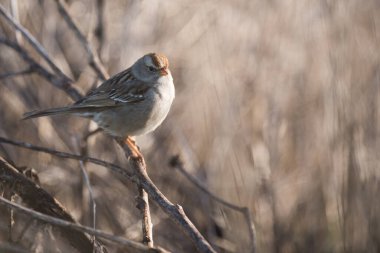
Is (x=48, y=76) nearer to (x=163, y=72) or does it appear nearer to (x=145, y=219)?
(x=163, y=72)

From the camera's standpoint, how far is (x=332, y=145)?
13.3 ft

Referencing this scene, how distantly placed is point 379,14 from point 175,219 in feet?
10.9

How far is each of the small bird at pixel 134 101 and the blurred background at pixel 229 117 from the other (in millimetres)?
369

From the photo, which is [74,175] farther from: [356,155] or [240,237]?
[356,155]

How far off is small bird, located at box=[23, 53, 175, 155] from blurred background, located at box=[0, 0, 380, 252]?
0.37m

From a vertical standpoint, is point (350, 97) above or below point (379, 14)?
below

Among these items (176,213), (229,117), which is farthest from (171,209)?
(229,117)

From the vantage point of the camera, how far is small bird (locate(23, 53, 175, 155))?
3.51m

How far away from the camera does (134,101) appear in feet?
12.1

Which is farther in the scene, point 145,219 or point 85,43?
point 85,43

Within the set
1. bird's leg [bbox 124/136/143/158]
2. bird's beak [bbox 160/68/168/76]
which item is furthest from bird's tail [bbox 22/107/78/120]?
bird's beak [bbox 160/68/168/76]

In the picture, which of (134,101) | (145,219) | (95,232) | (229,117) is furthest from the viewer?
(229,117)

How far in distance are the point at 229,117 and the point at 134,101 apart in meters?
0.89

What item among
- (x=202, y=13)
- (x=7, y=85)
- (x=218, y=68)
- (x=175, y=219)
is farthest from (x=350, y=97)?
(x=7, y=85)
